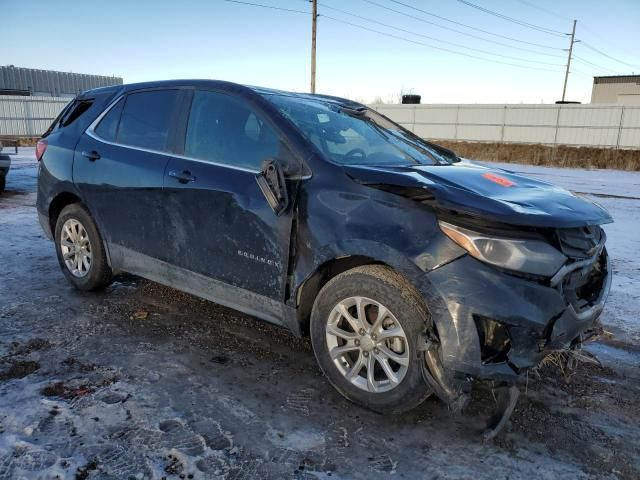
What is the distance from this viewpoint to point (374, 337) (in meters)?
2.75

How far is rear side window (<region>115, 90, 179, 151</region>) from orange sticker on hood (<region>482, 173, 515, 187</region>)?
7.37ft

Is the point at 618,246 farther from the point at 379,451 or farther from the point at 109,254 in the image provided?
the point at 109,254

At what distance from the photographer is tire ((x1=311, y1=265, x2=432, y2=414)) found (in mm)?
2600

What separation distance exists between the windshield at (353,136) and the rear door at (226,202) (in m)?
0.26

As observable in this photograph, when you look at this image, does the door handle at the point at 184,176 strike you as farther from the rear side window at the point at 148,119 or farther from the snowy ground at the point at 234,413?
the snowy ground at the point at 234,413

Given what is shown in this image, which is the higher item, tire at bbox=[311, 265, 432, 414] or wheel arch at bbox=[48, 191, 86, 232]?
wheel arch at bbox=[48, 191, 86, 232]

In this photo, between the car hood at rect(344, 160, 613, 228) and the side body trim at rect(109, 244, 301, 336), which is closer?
the car hood at rect(344, 160, 613, 228)

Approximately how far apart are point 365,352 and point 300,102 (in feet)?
6.00

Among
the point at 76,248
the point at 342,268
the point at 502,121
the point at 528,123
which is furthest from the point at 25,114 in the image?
the point at 342,268

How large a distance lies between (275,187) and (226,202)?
45 cm

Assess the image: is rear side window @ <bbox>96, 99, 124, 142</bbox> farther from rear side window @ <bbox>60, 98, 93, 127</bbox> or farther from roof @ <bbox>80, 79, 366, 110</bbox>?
rear side window @ <bbox>60, 98, 93, 127</bbox>

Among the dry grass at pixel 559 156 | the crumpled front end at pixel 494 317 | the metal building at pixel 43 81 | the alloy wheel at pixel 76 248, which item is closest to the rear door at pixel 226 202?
the crumpled front end at pixel 494 317

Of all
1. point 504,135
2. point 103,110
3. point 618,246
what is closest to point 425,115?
point 504,135

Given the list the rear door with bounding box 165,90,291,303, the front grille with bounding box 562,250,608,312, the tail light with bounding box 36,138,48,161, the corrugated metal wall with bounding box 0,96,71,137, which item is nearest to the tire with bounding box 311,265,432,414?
the rear door with bounding box 165,90,291,303
